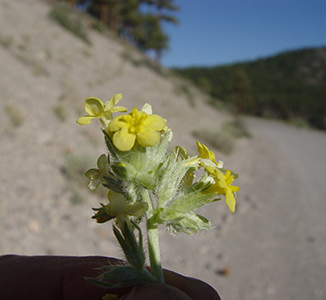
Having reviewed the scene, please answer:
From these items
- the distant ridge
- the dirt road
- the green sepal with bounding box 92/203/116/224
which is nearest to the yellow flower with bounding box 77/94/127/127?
the green sepal with bounding box 92/203/116/224

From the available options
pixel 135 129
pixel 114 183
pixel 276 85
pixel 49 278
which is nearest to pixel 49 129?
pixel 49 278

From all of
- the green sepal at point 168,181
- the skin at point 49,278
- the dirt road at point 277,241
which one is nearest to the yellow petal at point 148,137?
the green sepal at point 168,181

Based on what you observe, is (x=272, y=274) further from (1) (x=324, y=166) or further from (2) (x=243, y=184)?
(1) (x=324, y=166)

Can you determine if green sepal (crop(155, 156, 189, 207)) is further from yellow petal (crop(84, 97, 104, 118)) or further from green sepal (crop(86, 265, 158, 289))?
yellow petal (crop(84, 97, 104, 118))

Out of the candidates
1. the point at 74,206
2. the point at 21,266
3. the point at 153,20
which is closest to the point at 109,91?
the point at 74,206

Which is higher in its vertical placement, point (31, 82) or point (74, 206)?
point (31, 82)

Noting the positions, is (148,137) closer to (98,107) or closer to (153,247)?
(98,107)
